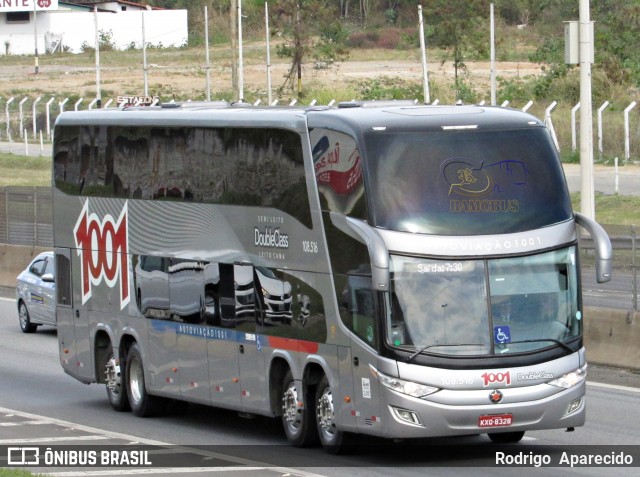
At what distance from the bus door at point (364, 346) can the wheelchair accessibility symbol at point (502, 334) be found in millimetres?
1133

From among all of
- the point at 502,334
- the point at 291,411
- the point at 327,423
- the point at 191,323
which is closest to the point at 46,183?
the point at 191,323

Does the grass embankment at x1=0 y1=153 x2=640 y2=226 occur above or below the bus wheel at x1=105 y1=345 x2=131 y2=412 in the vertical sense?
above

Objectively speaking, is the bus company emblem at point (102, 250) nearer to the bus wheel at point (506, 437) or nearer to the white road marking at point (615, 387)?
the bus wheel at point (506, 437)

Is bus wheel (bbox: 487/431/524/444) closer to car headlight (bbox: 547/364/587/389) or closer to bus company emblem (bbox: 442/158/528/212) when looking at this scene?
car headlight (bbox: 547/364/587/389)

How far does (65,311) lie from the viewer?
2172 centimetres

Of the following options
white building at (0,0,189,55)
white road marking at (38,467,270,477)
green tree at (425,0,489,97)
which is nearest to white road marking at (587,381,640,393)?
white road marking at (38,467,270,477)

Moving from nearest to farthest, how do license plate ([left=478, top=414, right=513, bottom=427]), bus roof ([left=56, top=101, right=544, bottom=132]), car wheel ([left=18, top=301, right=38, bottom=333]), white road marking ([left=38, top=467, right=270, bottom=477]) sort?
license plate ([left=478, top=414, right=513, bottom=427]) < white road marking ([left=38, top=467, right=270, bottom=477]) < bus roof ([left=56, top=101, right=544, bottom=132]) < car wheel ([left=18, top=301, right=38, bottom=333])

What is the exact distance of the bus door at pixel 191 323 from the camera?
59.0ft

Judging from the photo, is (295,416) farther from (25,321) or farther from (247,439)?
(25,321)

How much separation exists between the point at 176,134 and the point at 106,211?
213 cm

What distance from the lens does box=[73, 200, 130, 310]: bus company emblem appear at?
781 inches

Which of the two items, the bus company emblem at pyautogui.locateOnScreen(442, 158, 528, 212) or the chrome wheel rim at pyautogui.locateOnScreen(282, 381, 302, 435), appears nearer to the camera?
the bus company emblem at pyautogui.locateOnScreen(442, 158, 528, 212)

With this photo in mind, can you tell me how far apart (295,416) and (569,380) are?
10.3ft

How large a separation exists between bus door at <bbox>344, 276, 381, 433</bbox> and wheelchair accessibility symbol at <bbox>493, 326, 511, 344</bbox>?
1.13 meters
